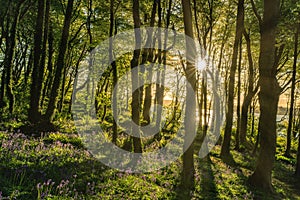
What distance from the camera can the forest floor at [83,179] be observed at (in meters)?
6.12

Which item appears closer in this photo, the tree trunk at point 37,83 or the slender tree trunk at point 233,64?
the tree trunk at point 37,83

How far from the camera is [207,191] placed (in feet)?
33.7

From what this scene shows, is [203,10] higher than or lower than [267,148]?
higher

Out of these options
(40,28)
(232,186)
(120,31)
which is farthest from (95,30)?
(232,186)

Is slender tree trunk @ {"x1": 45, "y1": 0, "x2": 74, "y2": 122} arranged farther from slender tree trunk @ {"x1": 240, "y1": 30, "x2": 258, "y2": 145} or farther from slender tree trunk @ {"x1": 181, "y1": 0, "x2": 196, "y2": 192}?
slender tree trunk @ {"x1": 240, "y1": 30, "x2": 258, "y2": 145}

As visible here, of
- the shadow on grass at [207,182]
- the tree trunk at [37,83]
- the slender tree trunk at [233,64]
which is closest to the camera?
the shadow on grass at [207,182]

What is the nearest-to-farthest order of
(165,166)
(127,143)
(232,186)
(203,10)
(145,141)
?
(232,186), (165,166), (127,143), (145,141), (203,10)

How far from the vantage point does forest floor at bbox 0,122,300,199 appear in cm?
612

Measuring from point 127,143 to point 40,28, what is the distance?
712 centimetres

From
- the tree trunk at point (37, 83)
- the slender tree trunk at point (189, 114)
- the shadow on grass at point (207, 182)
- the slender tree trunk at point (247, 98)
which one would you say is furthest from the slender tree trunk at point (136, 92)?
the slender tree trunk at point (247, 98)

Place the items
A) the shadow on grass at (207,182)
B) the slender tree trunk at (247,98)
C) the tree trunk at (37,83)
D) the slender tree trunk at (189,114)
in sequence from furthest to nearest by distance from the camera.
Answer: the slender tree trunk at (247,98) < the tree trunk at (37,83) < the slender tree trunk at (189,114) < the shadow on grass at (207,182)

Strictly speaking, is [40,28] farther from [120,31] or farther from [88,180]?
[120,31]

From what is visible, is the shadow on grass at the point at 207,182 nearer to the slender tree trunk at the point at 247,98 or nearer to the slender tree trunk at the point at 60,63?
the slender tree trunk at the point at 60,63

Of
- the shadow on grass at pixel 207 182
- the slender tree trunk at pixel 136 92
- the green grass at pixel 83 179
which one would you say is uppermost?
the slender tree trunk at pixel 136 92
